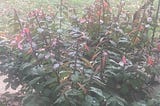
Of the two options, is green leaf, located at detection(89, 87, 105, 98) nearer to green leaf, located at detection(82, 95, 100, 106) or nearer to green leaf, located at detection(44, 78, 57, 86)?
green leaf, located at detection(82, 95, 100, 106)


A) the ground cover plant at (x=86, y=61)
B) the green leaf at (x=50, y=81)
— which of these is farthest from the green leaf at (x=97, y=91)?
the green leaf at (x=50, y=81)

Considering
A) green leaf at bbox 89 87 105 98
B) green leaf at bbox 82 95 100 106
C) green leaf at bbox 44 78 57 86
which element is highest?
green leaf at bbox 44 78 57 86

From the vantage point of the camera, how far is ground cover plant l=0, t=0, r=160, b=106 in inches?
134

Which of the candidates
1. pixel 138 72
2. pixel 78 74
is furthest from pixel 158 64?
pixel 78 74

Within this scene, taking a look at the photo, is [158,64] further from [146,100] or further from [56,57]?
Answer: [56,57]

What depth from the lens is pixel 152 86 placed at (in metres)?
4.09

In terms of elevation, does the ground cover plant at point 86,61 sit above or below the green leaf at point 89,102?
above

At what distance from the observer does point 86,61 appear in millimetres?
3389

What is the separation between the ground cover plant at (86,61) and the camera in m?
3.41

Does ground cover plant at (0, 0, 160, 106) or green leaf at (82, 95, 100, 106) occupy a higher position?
ground cover plant at (0, 0, 160, 106)

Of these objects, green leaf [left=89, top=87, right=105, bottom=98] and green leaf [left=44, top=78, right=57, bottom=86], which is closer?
green leaf [left=89, top=87, right=105, bottom=98]

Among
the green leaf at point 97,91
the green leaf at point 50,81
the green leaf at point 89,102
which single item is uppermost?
the green leaf at point 50,81

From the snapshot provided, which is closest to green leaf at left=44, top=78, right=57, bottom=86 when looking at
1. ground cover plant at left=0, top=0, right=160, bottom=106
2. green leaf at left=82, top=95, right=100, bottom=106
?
ground cover plant at left=0, top=0, right=160, bottom=106

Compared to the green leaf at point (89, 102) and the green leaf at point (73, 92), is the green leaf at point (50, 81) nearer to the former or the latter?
the green leaf at point (73, 92)
